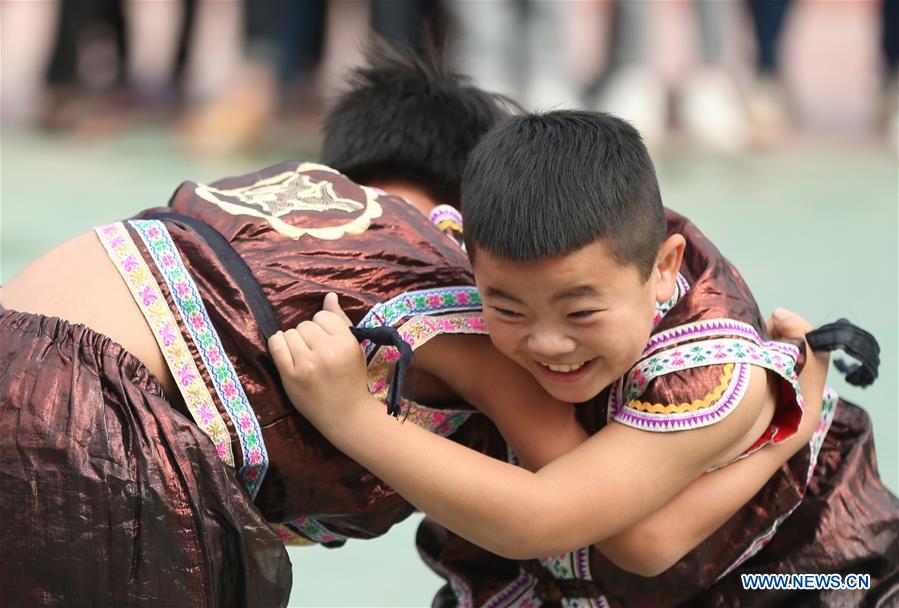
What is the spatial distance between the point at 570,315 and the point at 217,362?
0.37 metres

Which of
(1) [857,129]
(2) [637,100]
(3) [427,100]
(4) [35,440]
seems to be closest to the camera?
(4) [35,440]

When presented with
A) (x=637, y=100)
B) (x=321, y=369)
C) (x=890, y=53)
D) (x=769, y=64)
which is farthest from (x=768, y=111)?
(x=321, y=369)

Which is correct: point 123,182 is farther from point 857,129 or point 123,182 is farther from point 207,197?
point 207,197

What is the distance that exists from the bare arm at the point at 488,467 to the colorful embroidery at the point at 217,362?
0.05 metres

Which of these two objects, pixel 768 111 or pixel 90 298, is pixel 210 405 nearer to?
pixel 90 298

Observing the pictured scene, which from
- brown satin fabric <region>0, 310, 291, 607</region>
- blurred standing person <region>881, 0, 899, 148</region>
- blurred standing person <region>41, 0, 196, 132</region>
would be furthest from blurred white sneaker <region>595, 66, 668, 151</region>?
brown satin fabric <region>0, 310, 291, 607</region>

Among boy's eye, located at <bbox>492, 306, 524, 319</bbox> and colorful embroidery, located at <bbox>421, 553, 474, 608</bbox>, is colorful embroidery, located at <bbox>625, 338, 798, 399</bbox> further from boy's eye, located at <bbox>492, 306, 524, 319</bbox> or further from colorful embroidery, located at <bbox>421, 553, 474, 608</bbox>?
colorful embroidery, located at <bbox>421, 553, 474, 608</bbox>

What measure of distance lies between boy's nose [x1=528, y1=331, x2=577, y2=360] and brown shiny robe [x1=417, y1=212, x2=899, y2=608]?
176mm

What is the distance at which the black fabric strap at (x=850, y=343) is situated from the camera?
5.96 ft

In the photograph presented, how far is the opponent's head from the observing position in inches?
61.6

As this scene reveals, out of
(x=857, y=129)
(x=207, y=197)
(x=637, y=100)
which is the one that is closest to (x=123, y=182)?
(x=637, y=100)

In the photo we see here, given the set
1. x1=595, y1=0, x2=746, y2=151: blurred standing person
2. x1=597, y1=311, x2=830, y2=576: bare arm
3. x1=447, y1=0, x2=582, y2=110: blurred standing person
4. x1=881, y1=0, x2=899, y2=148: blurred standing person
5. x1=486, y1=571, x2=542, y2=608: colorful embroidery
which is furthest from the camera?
x1=881, y1=0, x2=899, y2=148: blurred standing person

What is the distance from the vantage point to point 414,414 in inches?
68.5

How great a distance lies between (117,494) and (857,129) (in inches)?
193
